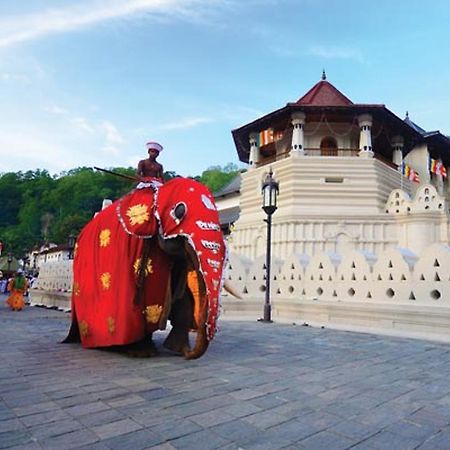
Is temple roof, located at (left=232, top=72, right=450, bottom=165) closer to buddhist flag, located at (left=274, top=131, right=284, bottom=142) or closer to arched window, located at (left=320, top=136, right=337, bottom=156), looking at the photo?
buddhist flag, located at (left=274, top=131, right=284, bottom=142)

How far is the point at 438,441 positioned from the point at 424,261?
5202 mm

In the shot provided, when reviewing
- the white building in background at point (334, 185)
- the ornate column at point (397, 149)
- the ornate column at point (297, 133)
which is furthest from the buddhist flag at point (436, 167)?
the ornate column at point (297, 133)

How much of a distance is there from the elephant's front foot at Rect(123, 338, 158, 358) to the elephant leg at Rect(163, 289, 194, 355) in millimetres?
239

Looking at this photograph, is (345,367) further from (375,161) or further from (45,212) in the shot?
(45,212)

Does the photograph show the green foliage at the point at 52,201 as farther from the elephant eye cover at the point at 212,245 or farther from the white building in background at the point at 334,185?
the elephant eye cover at the point at 212,245

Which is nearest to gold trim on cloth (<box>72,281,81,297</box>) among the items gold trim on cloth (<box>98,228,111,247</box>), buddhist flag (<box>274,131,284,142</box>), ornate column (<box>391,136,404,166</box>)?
gold trim on cloth (<box>98,228,111,247</box>)

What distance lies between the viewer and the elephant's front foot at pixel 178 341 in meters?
4.69

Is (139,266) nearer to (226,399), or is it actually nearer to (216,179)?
(226,399)

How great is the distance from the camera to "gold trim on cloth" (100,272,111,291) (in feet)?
15.8

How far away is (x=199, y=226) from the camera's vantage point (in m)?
4.12

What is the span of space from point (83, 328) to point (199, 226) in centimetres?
226

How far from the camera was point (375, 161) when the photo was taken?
21.0 meters

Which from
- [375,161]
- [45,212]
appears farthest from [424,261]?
[45,212]

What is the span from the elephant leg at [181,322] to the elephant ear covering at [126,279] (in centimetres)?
27
